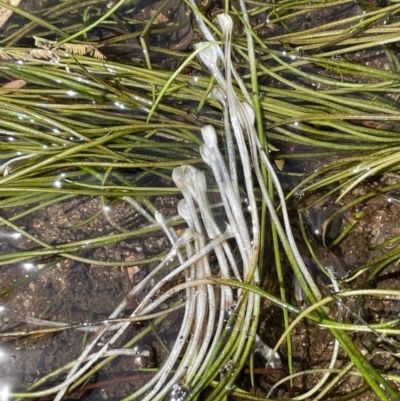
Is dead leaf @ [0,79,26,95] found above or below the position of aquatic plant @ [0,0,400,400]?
above

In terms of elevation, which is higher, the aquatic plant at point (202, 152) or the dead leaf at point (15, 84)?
the dead leaf at point (15, 84)

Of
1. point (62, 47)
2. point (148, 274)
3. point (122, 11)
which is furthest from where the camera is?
point (122, 11)

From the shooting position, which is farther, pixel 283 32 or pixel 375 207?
pixel 283 32

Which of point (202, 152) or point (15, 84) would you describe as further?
point (15, 84)

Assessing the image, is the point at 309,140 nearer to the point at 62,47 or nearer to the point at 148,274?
the point at 148,274

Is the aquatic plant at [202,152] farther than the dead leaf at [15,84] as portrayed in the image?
No

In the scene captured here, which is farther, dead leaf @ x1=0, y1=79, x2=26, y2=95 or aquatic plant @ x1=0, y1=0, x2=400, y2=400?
dead leaf @ x1=0, y1=79, x2=26, y2=95

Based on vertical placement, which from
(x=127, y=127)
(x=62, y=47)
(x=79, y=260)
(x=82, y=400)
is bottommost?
(x=82, y=400)

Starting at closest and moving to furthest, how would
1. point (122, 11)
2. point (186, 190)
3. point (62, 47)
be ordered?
point (186, 190) < point (62, 47) < point (122, 11)

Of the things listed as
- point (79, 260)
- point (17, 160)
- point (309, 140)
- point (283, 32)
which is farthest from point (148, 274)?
point (283, 32)

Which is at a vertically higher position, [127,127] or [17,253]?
[127,127]

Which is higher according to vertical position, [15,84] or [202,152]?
[15,84]
